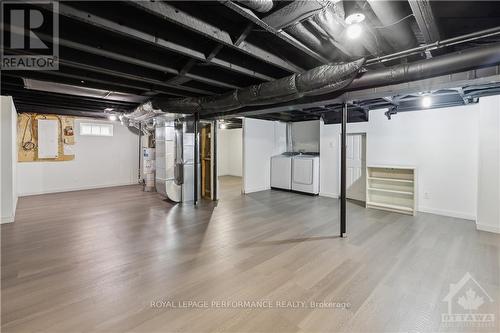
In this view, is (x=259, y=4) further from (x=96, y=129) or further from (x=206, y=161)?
(x=96, y=129)

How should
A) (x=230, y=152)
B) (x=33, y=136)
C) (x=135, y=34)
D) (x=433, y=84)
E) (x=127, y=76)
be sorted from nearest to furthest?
(x=135, y=34) < (x=433, y=84) < (x=127, y=76) < (x=33, y=136) < (x=230, y=152)

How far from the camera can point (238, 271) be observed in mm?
2322

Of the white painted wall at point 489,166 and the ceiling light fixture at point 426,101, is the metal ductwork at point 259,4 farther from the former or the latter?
the white painted wall at point 489,166

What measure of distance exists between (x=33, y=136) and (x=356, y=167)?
27.3 feet

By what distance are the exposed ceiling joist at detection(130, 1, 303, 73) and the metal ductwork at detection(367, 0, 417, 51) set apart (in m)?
1.02

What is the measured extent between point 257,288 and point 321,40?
2.30 meters

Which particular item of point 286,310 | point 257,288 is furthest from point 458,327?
point 257,288

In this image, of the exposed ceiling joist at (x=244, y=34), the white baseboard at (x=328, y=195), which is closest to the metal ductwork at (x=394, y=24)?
the exposed ceiling joist at (x=244, y=34)

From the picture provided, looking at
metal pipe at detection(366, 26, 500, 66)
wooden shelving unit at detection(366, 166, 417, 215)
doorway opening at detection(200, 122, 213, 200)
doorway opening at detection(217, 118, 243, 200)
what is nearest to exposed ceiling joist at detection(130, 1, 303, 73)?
metal pipe at detection(366, 26, 500, 66)

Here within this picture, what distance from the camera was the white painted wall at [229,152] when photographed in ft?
32.3

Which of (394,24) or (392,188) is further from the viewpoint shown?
(392,188)

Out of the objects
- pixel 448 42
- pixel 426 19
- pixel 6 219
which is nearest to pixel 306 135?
pixel 448 42

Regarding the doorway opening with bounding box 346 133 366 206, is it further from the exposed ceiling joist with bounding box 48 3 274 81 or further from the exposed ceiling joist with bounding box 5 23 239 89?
the exposed ceiling joist with bounding box 5 23 239 89

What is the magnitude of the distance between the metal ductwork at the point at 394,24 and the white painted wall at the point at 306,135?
176 inches
